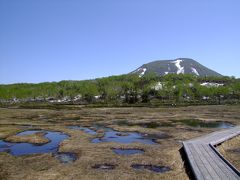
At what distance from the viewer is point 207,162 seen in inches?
1019

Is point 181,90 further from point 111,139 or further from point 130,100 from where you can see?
point 111,139

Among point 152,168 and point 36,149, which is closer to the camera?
point 152,168

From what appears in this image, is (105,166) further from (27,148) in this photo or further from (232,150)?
(232,150)

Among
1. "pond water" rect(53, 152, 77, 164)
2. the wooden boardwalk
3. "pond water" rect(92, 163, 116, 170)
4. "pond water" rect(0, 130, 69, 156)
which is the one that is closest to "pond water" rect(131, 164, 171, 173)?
"pond water" rect(92, 163, 116, 170)

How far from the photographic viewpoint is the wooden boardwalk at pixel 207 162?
21.7 m

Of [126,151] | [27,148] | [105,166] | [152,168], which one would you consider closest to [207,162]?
[152,168]

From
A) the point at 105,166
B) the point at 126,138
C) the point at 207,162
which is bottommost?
the point at 105,166

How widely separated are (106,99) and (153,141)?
151 m

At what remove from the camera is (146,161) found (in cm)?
2931

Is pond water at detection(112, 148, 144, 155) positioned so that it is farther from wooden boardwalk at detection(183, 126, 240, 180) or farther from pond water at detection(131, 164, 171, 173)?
pond water at detection(131, 164, 171, 173)

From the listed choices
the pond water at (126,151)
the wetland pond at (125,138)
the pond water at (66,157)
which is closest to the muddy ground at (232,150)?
the wetland pond at (125,138)

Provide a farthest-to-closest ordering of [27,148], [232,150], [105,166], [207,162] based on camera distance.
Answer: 1. [27,148]
2. [232,150]
3. [105,166]
4. [207,162]

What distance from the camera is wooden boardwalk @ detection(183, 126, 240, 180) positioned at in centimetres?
2166

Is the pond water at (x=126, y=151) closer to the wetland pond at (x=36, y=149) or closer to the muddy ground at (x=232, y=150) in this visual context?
the wetland pond at (x=36, y=149)
